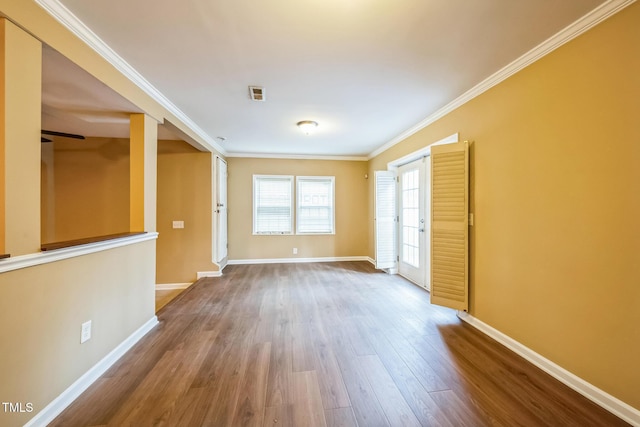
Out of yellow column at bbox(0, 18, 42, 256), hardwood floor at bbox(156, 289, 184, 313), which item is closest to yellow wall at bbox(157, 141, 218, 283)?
hardwood floor at bbox(156, 289, 184, 313)

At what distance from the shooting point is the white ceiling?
1528 millimetres

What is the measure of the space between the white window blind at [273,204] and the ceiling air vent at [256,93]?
290 centimetres

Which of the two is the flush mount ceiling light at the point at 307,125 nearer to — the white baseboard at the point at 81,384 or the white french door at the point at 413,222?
the white french door at the point at 413,222

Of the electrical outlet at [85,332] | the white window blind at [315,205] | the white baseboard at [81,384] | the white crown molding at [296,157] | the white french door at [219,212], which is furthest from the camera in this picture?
the white window blind at [315,205]

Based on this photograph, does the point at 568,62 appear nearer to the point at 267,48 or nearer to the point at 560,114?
the point at 560,114

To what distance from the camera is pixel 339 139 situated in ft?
14.5

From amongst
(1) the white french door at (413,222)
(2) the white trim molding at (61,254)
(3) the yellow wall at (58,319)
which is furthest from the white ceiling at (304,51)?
(3) the yellow wall at (58,319)

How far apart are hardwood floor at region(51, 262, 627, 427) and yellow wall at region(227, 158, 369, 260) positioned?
2514 millimetres

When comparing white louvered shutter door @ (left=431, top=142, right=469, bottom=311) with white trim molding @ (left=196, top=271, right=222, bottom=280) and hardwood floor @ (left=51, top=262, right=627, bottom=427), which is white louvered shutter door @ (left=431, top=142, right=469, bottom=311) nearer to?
hardwood floor @ (left=51, top=262, right=627, bottom=427)

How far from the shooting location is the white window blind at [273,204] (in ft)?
18.2

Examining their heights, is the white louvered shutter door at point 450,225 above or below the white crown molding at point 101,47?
below

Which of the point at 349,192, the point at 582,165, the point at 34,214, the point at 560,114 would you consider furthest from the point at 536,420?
the point at 349,192

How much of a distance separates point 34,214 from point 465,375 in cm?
309

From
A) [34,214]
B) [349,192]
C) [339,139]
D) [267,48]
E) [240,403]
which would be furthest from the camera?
[349,192]
